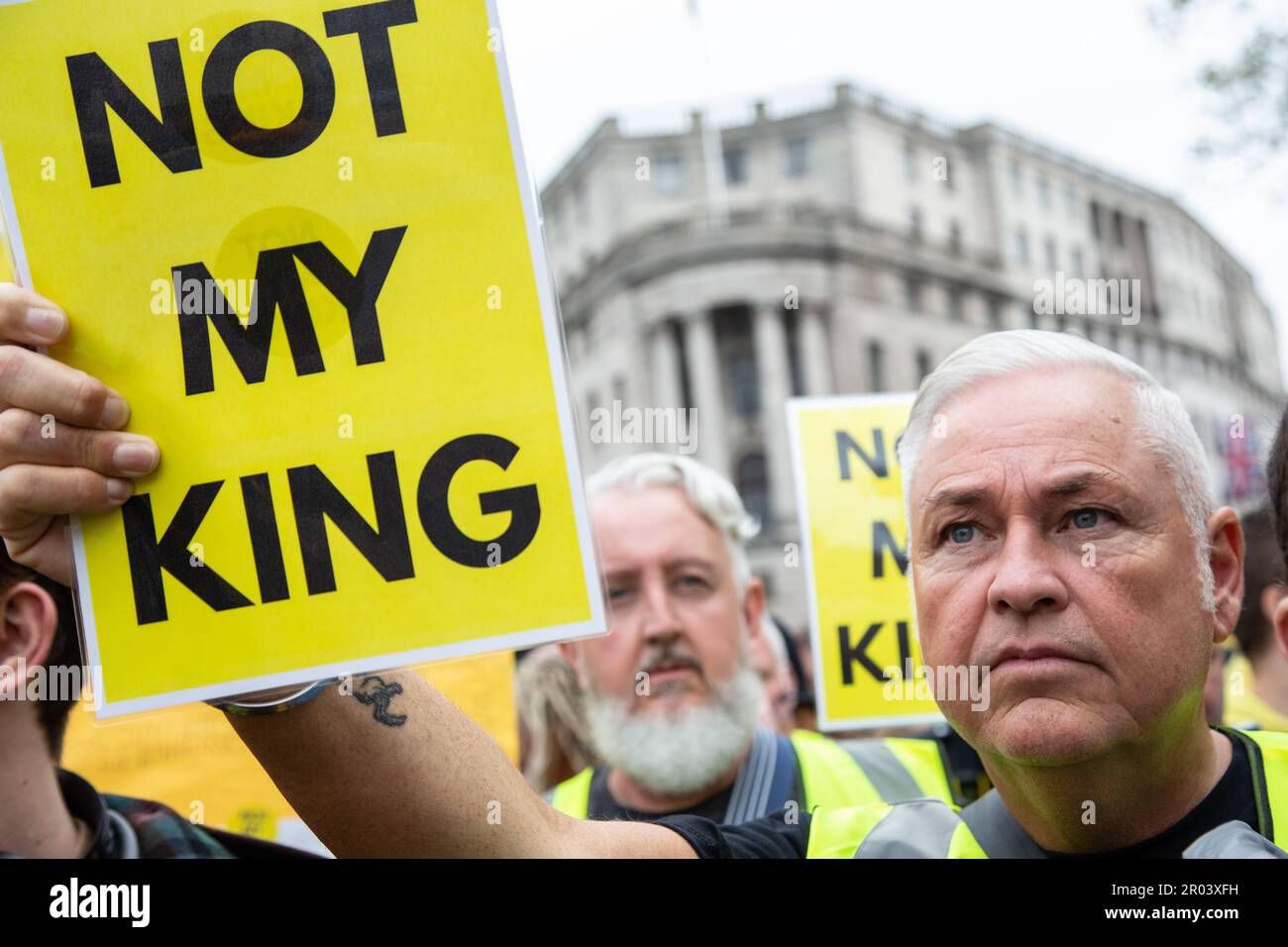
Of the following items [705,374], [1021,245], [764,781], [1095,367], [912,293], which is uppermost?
[1021,245]

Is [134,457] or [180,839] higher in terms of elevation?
[134,457]

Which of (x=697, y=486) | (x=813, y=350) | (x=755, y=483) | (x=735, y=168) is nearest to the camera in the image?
(x=697, y=486)

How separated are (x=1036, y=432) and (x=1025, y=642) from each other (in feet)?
0.86

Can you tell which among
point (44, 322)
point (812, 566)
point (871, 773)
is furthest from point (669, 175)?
point (44, 322)

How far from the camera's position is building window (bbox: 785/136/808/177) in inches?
1694

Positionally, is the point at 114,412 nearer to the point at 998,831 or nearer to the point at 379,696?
the point at 379,696

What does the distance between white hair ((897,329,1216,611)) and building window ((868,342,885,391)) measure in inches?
1523

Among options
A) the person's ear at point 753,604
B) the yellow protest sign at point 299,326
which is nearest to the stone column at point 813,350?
the person's ear at point 753,604

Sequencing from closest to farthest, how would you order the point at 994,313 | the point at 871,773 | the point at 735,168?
the point at 871,773 → the point at 994,313 → the point at 735,168

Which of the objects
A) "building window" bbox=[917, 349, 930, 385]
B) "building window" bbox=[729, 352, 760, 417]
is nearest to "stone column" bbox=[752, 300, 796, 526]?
"building window" bbox=[729, 352, 760, 417]

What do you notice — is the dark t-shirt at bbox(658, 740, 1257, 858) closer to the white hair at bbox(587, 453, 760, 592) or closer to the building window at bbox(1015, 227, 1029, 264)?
the white hair at bbox(587, 453, 760, 592)

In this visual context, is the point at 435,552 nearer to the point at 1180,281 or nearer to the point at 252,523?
the point at 252,523

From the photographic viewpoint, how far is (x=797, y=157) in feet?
143

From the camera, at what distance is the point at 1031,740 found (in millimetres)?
1555
